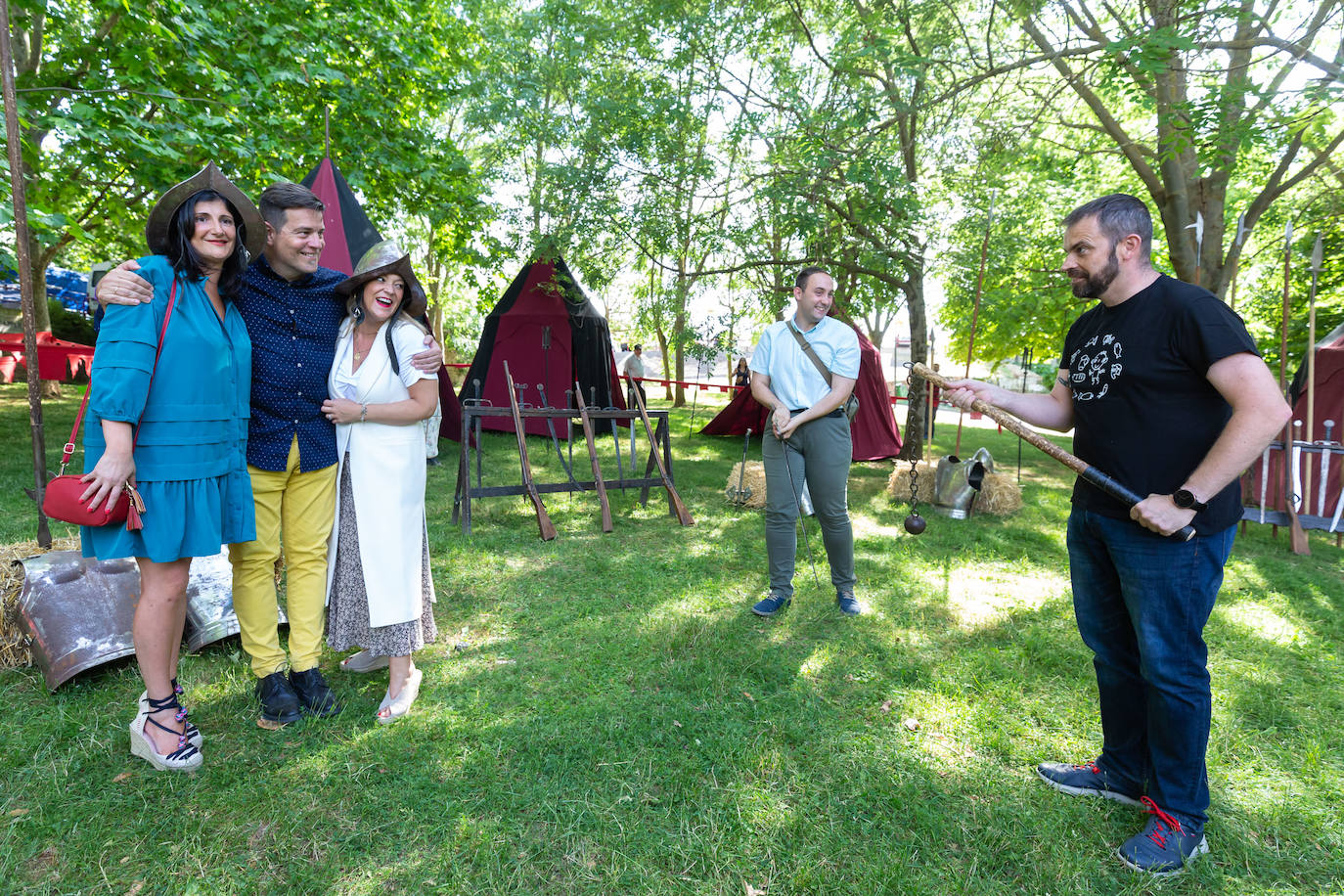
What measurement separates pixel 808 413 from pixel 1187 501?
6.31ft

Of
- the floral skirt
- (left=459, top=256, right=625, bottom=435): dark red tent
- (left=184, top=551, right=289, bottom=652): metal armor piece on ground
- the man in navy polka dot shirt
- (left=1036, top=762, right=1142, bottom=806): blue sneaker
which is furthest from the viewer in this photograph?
(left=459, top=256, right=625, bottom=435): dark red tent

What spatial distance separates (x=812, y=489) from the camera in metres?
3.80

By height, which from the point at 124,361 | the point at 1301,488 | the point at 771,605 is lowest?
the point at 771,605

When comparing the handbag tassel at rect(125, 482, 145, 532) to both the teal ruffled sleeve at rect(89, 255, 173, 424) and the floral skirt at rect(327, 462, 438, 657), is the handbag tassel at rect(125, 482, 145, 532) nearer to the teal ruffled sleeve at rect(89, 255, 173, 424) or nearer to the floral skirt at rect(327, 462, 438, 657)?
the teal ruffled sleeve at rect(89, 255, 173, 424)

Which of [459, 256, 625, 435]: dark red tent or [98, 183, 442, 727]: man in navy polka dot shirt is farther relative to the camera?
[459, 256, 625, 435]: dark red tent

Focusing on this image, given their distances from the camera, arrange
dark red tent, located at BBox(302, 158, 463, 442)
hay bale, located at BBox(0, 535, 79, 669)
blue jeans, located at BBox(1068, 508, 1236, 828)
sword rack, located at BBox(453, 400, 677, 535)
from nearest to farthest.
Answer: blue jeans, located at BBox(1068, 508, 1236, 828)
hay bale, located at BBox(0, 535, 79, 669)
sword rack, located at BBox(453, 400, 677, 535)
dark red tent, located at BBox(302, 158, 463, 442)

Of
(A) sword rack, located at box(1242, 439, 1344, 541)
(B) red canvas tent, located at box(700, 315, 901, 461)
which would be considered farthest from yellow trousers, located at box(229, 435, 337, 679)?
(B) red canvas tent, located at box(700, 315, 901, 461)

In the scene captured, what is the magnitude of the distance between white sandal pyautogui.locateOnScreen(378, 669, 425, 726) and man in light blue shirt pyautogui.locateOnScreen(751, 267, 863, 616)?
188cm

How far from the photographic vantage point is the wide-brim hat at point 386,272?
8.21 feet

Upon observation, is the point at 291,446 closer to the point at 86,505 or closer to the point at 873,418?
the point at 86,505

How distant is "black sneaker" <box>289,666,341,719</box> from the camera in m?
2.70

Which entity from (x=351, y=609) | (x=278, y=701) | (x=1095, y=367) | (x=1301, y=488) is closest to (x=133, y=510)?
(x=351, y=609)

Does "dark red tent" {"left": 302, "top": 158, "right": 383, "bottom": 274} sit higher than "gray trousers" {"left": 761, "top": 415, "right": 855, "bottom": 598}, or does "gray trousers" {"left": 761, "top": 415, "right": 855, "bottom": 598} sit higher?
"dark red tent" {"left": 302, "top": 158, "right": 383, "bottom": 274}

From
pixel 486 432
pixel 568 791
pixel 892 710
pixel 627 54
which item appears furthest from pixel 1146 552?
pixel 486 432
